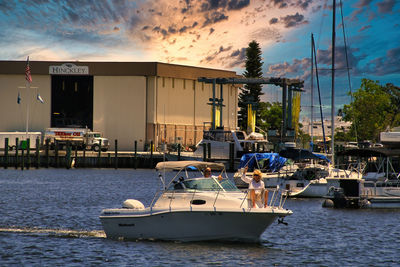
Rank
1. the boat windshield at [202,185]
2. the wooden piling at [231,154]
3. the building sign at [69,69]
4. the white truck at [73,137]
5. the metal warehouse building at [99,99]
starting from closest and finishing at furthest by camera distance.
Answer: the boat windshield at [202,185]
the wooden piling at [231,154]
the white truck at [73,137]
the metal warehouse building at [99,99]
the building sign at [69,69]

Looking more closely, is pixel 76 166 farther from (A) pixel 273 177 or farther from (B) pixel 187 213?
(B) pixel 187 213

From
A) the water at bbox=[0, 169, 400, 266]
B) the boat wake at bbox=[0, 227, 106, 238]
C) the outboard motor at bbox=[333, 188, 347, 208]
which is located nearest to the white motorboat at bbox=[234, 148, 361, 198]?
the water at bbox=[0, 169, 400, 266]

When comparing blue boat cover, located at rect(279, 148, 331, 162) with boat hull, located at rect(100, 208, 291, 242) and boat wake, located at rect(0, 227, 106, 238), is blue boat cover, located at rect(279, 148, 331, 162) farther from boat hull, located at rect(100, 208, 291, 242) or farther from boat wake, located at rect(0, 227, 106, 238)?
boat hull, located at rect(100, 208, 291, 242)

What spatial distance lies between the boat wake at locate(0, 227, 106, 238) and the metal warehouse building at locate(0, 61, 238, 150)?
3056 inches

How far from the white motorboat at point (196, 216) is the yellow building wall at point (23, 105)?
286 feet

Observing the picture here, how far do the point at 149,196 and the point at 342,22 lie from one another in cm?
2385

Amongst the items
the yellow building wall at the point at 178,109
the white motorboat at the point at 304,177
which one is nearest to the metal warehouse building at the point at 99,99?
the yellow building wall at the point at 178,109

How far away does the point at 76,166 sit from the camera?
9194cm

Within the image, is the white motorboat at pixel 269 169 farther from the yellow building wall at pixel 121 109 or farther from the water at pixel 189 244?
the yellow building wall at pixel 121 109

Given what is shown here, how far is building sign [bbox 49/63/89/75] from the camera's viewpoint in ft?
368

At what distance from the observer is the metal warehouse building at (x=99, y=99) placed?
364 feet

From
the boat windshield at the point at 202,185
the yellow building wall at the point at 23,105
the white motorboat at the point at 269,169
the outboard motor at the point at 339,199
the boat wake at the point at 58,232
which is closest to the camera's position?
the boat windshield at the point at 202,185

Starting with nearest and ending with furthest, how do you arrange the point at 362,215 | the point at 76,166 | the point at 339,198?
the point at 362,215 → the point at 339,198 → the point at 76,166

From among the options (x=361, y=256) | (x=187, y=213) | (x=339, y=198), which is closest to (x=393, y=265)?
(x=361, y=256)
